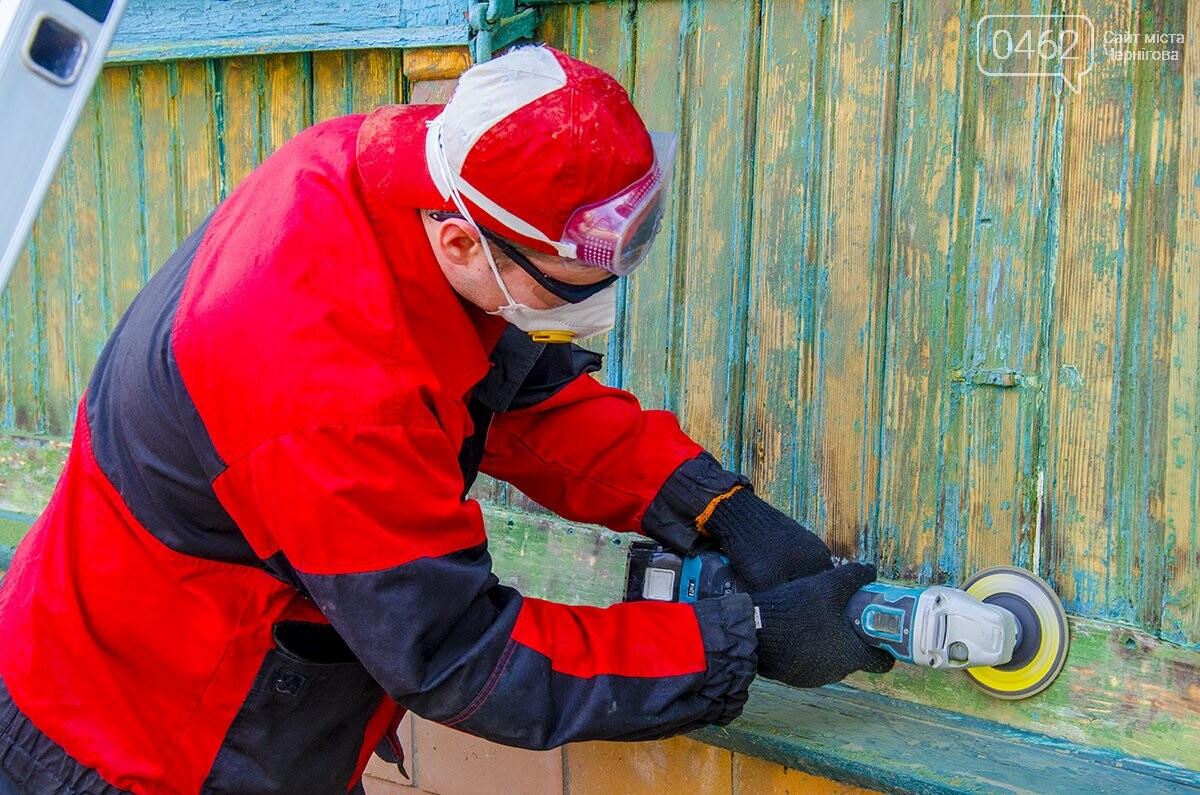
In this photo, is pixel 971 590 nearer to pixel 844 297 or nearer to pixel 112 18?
pixel 844 297

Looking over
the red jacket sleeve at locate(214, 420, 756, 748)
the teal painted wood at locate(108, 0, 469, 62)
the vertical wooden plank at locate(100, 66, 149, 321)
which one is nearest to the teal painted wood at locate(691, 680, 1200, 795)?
the red jacket sleeve at locate(214, 420, 756, 748)

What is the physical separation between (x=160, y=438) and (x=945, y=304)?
1600 mm

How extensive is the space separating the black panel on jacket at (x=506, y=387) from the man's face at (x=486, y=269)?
0.99ft

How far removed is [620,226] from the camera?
68.2 inches

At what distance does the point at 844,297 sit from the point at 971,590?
0.70 m

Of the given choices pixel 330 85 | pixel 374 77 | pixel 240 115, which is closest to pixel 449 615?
pixel 374 77

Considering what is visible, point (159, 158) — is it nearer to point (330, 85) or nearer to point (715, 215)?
point (330, 85)

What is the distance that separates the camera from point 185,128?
3.66 meters

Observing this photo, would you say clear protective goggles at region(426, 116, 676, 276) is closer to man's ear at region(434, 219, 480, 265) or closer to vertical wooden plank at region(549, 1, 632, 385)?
man's ear at region(434, 219, 480, 265)

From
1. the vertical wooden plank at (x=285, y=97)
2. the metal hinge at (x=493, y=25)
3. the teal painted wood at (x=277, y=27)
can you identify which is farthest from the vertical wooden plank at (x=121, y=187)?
the metal hinge at (x=493, y=25)

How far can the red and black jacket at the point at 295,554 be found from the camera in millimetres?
1684

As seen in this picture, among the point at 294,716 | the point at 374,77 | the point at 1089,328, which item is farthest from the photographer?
the point at 374,77

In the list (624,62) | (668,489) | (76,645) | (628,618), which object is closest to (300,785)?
(76,645)

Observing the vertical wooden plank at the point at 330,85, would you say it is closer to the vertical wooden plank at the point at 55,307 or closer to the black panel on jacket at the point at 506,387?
the vertical wooden plank at the point at 55,307
